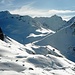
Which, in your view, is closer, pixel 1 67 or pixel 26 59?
pixel 1 67

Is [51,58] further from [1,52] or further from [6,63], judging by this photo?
[6,63]

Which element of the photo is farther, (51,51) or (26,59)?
(51,51)

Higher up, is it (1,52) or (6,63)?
(1,52)

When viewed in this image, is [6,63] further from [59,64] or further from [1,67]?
[59,64]

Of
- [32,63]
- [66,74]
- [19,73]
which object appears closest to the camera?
[19,73]

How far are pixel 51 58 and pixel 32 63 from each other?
13.2m

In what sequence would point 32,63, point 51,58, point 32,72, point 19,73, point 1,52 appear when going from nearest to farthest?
point 19,73
point 32,72
point 32,63
point 1,52
point 51,58

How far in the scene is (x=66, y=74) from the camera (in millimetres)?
64750

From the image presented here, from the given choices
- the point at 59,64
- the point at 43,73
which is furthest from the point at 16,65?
the point at 59,64

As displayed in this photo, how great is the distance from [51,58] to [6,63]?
82.4 feet

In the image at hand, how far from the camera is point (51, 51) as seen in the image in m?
170

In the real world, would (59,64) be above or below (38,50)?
below

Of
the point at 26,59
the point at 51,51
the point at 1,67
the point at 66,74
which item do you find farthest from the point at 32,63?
the point at 51,51

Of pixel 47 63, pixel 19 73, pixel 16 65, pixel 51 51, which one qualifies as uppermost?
pixel 51 51
